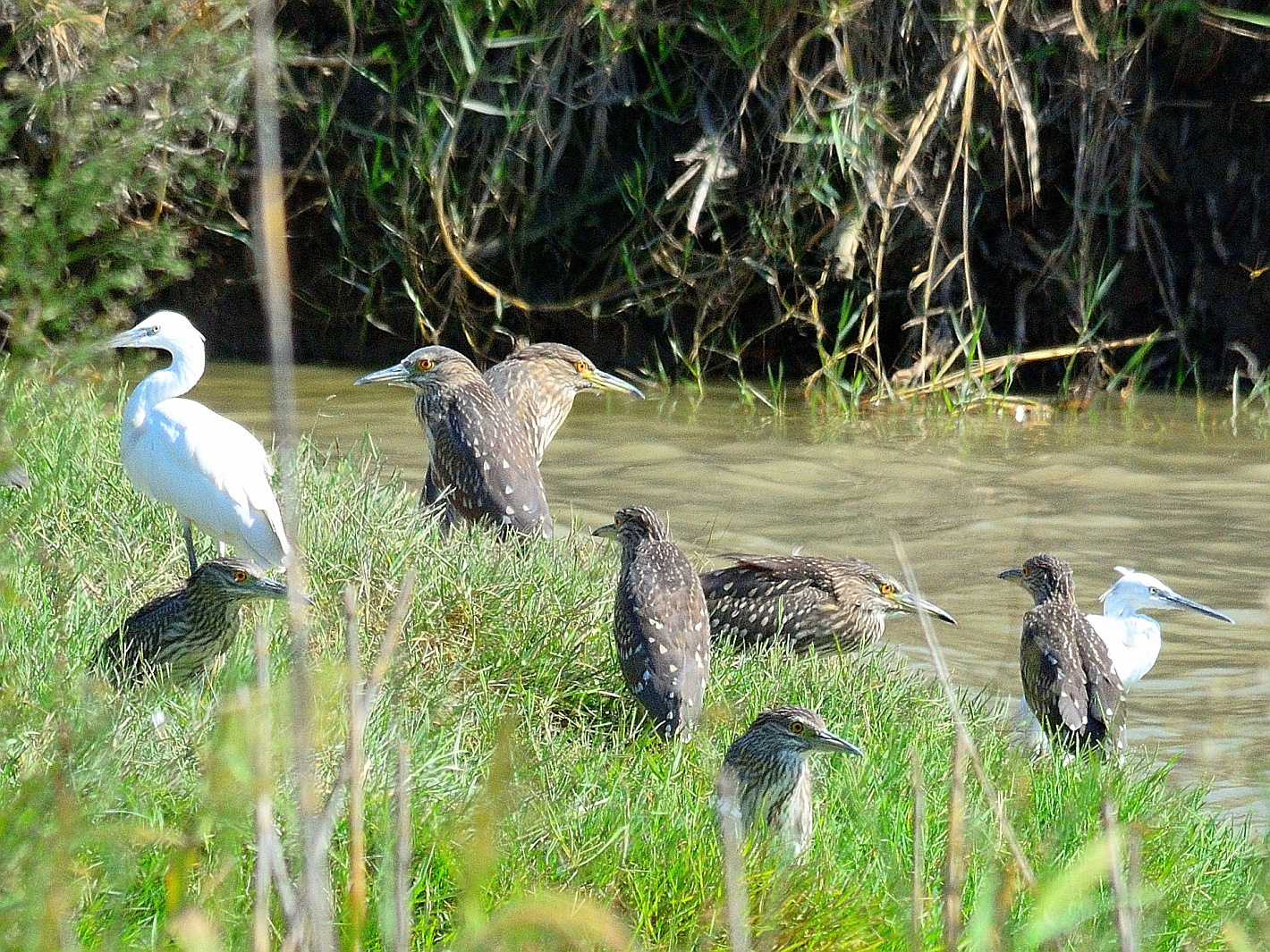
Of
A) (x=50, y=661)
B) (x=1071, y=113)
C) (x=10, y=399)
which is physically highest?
(x=1071, y=113)

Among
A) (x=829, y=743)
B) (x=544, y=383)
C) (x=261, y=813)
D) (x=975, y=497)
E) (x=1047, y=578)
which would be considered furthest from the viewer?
(x=975, y=497)

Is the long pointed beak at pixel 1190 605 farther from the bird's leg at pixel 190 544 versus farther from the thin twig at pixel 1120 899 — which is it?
the thin twig at pixel 1120 899

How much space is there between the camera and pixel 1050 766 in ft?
14.4

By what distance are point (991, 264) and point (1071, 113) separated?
102cm

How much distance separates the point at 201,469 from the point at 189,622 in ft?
2.85

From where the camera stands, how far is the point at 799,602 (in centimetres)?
538

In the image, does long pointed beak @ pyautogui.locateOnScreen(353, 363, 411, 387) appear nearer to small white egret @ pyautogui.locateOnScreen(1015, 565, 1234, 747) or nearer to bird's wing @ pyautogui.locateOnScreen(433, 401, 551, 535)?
bird's wing @ pyautogui.locateOnScreen(433, 401, 551, 535)

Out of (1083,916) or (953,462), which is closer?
(1083,916)

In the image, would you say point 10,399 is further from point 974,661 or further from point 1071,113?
point 1071,113

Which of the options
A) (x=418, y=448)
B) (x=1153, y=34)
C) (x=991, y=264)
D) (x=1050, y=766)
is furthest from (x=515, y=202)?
(x=1050, y=766)

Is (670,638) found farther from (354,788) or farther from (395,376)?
(395,376)

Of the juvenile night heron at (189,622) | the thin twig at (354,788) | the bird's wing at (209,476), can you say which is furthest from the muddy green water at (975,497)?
the thin twig at (354,788)

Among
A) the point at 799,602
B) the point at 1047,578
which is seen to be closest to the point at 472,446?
the point at 799,602

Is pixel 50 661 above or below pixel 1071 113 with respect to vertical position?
below
